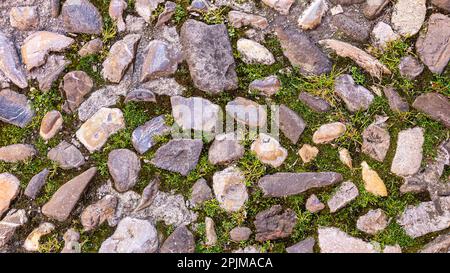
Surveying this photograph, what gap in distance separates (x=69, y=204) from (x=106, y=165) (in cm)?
37

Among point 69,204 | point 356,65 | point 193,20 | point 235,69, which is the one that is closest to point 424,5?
point 356,65

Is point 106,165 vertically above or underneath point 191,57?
underneath

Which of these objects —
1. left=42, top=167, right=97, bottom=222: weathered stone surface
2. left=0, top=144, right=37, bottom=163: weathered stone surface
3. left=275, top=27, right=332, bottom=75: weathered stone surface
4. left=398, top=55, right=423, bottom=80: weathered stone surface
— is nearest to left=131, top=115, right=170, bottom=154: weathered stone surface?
left=42, top=167, right=97, bottom=222: weathered stone surface

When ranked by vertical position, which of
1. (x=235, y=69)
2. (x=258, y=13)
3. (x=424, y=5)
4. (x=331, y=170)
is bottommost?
(x=331, y=170)

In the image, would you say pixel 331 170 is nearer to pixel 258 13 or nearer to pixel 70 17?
pixel 258 13

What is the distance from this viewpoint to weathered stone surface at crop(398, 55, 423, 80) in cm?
371

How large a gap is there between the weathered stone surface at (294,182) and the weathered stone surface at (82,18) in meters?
1.73

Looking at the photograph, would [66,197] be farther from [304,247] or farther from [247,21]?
[247,21]

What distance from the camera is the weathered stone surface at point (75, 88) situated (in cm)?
382

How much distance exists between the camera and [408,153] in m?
3.57

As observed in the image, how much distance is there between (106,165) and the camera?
3693 mm

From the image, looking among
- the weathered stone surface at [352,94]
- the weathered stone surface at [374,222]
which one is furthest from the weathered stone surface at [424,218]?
the weathered stone surface at [352,94]
